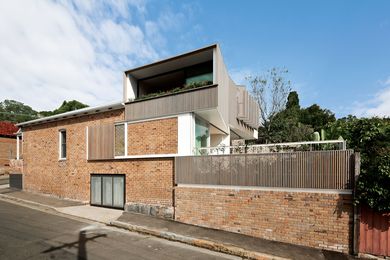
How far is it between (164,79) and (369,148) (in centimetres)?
982

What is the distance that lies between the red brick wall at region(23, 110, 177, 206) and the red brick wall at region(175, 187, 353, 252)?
1592mm

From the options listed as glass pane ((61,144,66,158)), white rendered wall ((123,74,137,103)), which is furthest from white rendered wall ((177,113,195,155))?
glass pane ((61,144,66,158))

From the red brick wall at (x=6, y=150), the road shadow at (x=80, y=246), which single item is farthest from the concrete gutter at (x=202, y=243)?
the red brick wall at (x=6, y=150)

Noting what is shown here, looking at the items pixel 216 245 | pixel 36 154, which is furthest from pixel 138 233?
pixel 36 154

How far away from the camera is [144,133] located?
12250mm

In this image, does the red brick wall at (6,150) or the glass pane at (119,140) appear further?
the red brick wall at (6,150)

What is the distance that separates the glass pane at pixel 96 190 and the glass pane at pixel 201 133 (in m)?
5.85

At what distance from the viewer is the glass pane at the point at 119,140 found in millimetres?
13078

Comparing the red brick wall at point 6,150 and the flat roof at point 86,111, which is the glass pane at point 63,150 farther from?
the red brick wall at point 6,150

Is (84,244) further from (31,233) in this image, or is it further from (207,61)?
(207,61)

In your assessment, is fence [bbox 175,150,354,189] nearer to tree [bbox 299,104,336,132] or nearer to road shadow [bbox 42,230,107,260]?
road shadow [bbox 42,230,107,260]

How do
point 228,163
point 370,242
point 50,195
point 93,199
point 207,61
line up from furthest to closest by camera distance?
point 50,195 < point 93,199 < point 207,61 < point 228,163 < point 370,242

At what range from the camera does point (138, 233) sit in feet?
31.3

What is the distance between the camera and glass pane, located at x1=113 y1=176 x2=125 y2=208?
12.9 metres
